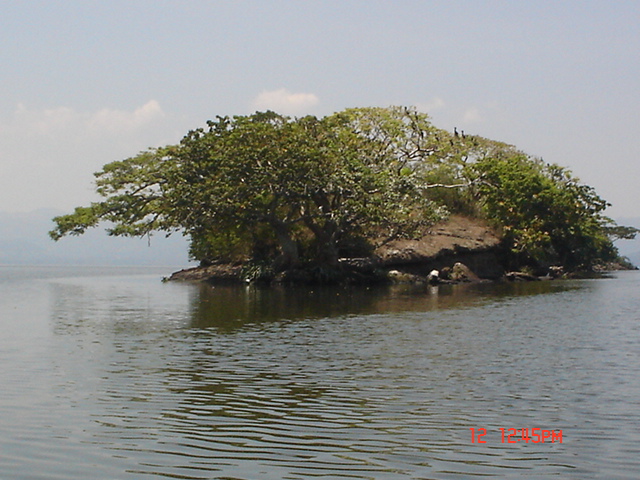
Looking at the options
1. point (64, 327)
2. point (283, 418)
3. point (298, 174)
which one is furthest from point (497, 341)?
point (298, 174)

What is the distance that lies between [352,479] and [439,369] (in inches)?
323

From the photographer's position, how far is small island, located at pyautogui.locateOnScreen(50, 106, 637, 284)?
49.2 metres

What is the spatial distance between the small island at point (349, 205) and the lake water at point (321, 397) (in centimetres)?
2091

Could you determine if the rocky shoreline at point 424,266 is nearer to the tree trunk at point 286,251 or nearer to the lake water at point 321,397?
the tree trunk at point 286,251

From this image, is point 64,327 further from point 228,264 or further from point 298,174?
point 228,264

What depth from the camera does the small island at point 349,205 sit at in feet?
162
